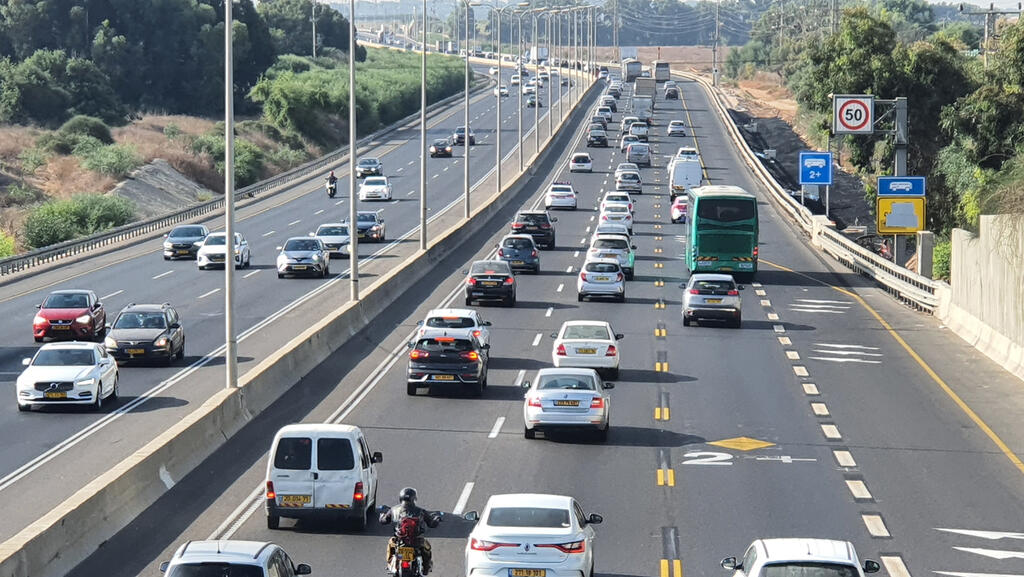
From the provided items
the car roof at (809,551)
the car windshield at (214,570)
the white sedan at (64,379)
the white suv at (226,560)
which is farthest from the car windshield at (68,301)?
the car roof at (809,551)

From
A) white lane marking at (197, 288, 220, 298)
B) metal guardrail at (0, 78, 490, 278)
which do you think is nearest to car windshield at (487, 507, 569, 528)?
white lane marking at (197, 288, 220, 298)

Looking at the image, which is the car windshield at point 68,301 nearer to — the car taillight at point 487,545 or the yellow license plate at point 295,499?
the yellow license plate at point 295,499

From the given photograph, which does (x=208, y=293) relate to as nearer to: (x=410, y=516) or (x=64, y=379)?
(x=64, y=379)

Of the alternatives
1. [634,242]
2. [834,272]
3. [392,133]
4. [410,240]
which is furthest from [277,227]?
[392,133]

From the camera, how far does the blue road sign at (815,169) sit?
3319 inches

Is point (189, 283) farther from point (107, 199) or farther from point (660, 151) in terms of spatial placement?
point (660, 151)

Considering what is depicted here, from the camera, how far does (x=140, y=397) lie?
34156 mm

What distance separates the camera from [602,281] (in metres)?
50.8

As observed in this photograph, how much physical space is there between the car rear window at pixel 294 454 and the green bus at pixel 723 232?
35.1m

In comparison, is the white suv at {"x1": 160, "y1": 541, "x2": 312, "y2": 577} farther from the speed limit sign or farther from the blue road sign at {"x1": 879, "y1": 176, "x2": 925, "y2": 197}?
the speed limit sign

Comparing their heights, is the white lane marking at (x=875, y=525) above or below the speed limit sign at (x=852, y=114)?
below

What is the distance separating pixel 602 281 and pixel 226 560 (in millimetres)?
36261

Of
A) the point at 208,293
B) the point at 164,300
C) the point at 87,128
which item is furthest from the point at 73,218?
the point at 87,128

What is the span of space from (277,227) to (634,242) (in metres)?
18.3
